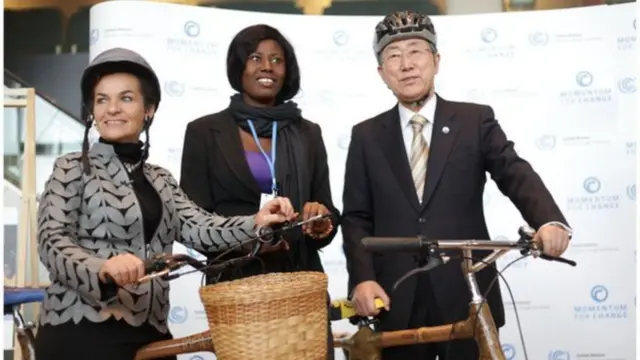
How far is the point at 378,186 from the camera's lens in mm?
3176

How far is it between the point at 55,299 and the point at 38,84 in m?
3.68

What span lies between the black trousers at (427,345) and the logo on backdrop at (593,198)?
2646 mm

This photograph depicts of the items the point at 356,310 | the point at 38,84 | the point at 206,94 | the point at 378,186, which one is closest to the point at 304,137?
the point at 378,186

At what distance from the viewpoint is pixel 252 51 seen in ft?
11.4

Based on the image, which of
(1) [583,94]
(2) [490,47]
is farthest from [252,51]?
(1) [583,94]

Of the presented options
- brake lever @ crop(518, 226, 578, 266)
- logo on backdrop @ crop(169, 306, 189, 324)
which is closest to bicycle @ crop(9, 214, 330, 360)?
brake lever @ crop(518, 226, 578, 266)

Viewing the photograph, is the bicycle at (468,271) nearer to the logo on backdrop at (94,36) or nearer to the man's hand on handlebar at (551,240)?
the man's hand on handlebar at (551,240)

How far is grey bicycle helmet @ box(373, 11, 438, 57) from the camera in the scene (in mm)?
3211

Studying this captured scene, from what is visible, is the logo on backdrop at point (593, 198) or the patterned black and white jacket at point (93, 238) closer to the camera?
the patterned black and white jacket at point (93, 238)

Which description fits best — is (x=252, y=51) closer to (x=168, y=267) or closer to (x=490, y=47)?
(x=168, y=267)

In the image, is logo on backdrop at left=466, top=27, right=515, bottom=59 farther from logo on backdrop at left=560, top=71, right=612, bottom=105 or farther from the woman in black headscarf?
the woman in black headscarf

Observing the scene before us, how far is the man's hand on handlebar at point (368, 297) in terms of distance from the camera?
292 cm

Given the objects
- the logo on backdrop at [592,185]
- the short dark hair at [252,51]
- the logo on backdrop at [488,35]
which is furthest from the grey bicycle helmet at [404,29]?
the logo on backdrop at [592,185]

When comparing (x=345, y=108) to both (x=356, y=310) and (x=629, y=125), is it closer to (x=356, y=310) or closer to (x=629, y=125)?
(x=629, y=125)
